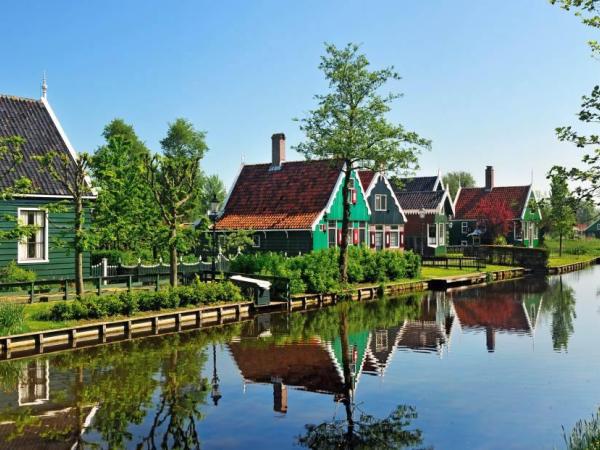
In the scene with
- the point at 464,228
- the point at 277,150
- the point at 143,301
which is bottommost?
the point at 143,301

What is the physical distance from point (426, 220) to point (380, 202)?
1067cm

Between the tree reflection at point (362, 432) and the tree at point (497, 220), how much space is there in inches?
2328

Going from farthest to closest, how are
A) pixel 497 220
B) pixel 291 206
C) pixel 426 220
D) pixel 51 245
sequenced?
pixel 497 220 < pixel 426 220 < pixel 291 206 < pixel 51 245

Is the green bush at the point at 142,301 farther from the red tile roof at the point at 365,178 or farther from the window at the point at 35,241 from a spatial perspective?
the red tile roof at the point at 365,178

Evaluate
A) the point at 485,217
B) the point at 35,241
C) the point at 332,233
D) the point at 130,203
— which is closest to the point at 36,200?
the point at 35,241

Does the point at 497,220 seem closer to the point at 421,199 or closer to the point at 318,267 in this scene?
the point at 421,199

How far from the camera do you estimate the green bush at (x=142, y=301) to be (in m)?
22.5

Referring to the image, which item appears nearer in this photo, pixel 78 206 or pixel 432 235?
pixel 78 206

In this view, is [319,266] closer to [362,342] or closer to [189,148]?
[362,342]

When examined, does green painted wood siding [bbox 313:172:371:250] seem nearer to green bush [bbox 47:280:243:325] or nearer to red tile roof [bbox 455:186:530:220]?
green bush [bbox 47:280:243:325]

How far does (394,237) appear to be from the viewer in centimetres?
5341

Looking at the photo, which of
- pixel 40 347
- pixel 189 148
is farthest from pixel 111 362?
pixel 189 148

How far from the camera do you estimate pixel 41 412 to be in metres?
14.0

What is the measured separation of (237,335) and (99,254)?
15550mm
